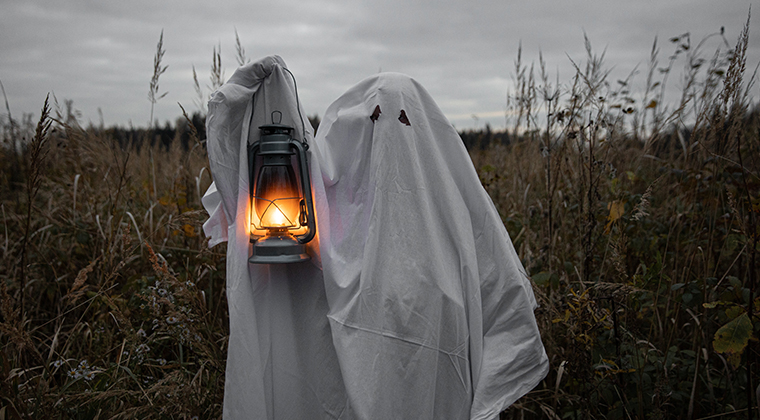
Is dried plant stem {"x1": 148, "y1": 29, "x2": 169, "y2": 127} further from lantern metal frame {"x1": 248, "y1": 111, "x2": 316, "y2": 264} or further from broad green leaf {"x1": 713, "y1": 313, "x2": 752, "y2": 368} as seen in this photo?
broad green leaf {"x1": 713, "y1": 313, "x2": 752, "y2": 368}

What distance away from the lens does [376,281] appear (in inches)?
38.7

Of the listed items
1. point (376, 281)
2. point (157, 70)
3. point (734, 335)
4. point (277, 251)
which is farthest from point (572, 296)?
point (157, 70)

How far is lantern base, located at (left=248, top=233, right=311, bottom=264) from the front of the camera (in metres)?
0.90

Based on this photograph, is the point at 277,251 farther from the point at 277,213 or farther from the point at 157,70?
the point at 157,70

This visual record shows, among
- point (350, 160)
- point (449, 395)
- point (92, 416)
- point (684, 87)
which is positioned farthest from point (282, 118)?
point (684, 87)

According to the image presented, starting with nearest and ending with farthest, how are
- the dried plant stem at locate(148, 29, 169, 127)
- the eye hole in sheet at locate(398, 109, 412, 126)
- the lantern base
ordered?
the lantern base
the eye hole in sheet at locate(398, 109, 412, 126)
the dried plant stem at locate(148, 29, 169, 127)

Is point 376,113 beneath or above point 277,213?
above

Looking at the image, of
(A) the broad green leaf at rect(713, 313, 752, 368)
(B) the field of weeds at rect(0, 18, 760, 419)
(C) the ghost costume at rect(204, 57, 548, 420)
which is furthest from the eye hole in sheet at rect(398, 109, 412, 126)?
(A) the broad green leaf at rect(713, 313, 752, 368)

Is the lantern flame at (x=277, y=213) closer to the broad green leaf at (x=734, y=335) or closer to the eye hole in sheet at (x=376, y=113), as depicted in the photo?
the eye hole in sheet at (x=376, y=113)

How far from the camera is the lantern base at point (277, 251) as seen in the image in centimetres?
90

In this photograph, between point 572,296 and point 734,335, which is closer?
point 734,335

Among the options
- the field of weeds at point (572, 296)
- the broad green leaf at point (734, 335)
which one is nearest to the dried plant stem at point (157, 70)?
the field of weeds at point (572, 296)

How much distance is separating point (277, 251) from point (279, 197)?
13 centimetres

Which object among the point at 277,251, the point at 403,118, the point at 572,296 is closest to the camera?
the point at 277,251
